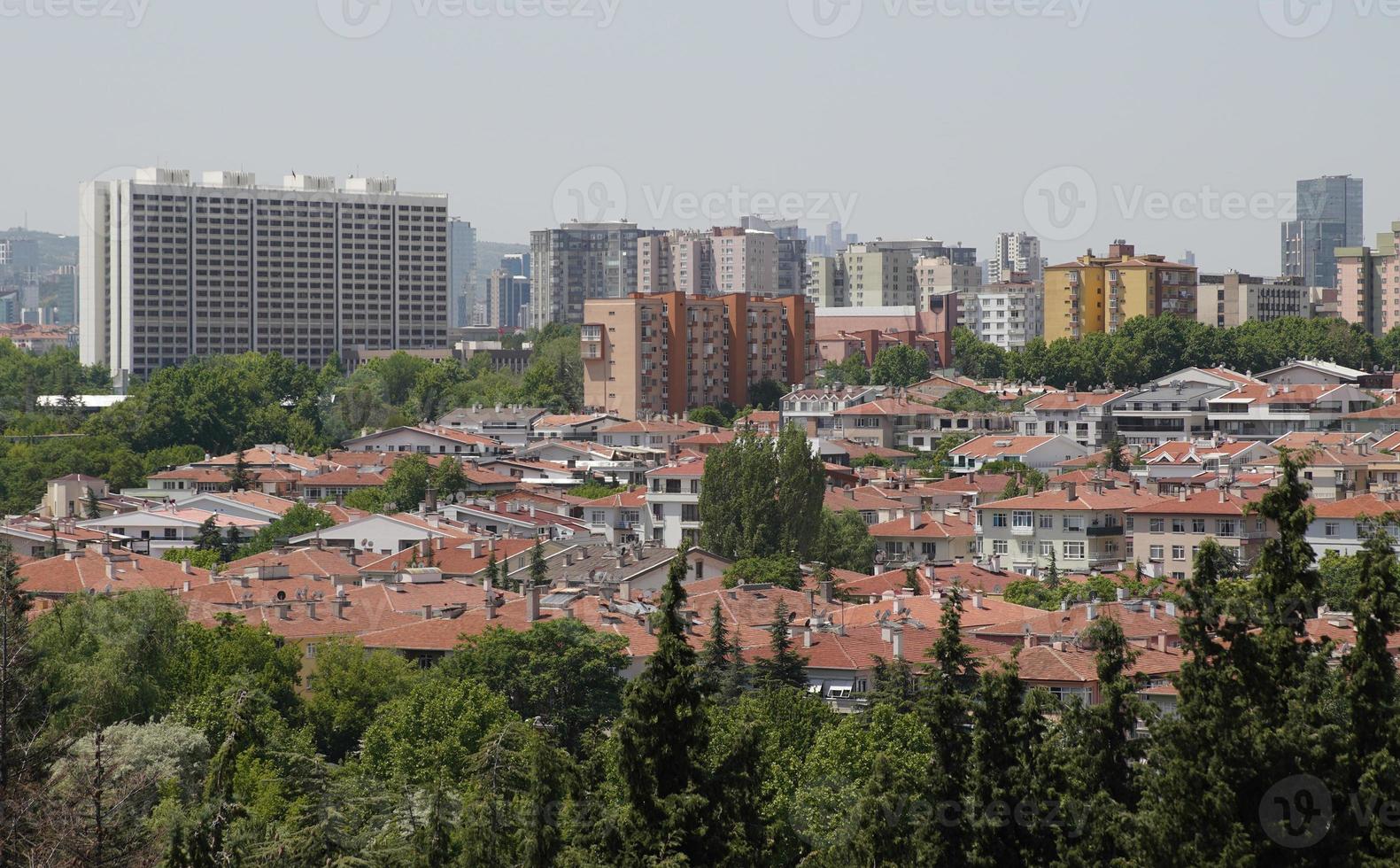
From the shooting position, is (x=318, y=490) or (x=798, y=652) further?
(x=318, y=490)

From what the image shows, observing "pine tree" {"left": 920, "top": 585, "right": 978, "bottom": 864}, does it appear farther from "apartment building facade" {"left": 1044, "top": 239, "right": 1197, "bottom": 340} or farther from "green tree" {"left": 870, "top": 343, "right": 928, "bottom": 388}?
"apartment building facade" {"left": 1044, "top": 239, "right": 1197, "bottom": 340}

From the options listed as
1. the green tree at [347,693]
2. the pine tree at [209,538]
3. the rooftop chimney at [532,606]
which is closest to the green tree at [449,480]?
the pine tree at [209,538]

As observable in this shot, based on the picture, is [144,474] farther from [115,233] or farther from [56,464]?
[115,233]

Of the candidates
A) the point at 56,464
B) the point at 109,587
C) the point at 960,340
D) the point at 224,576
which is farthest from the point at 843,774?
the point at 960,340

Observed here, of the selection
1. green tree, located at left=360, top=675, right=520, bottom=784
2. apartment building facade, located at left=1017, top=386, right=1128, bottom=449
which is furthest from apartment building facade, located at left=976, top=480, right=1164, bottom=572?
apartment building facade, located at left=1017, top=386, right=1128, bottom=449

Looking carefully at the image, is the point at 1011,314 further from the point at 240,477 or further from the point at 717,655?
the point at 717,655

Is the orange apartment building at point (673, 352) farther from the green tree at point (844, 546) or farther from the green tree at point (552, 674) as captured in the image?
the green tree at point (552, 674)
